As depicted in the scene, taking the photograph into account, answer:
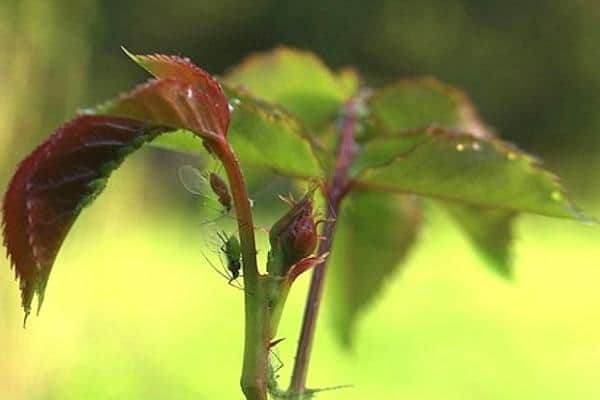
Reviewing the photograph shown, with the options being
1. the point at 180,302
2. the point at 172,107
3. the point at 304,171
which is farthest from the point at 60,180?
the point at 180,302

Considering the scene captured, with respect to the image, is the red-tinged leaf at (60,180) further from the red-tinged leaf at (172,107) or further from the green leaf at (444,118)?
the green leaf at (444,118)

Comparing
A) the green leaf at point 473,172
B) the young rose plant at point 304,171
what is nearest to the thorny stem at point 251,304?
the young rose plant at point 304,171

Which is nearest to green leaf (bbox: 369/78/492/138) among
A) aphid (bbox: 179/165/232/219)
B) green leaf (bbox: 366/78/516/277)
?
green leaf (bbox: 366/78/516/277)

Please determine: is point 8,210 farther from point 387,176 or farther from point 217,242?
point 387,176

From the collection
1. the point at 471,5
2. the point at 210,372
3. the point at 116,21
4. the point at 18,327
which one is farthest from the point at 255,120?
the point at 471,5

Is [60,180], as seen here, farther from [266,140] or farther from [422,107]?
[422,107]

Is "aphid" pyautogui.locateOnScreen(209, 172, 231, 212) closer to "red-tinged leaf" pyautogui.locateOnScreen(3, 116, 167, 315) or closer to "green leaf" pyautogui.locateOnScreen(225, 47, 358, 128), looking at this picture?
"red-tinged leaf" pyautogui.locateOnScreen(3, 116, 167, 315)
